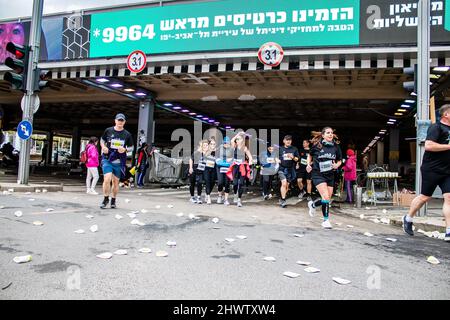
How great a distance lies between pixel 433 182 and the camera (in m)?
5.36

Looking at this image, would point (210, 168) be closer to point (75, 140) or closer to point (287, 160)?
point (287, 160)

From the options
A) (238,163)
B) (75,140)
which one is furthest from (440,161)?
(75,140)

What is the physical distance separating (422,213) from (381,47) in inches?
204

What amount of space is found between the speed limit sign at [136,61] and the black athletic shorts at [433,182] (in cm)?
985

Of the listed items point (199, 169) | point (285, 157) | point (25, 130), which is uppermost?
point (25, 130)

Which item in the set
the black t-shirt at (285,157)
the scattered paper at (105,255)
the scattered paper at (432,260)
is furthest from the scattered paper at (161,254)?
the black t-shirt at (285,157)

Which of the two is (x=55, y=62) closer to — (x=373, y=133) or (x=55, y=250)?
(x=55, y=250)

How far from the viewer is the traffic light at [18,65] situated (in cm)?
998

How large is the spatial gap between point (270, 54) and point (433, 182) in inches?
279

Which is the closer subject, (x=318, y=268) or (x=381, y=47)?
(x=318, y=268)

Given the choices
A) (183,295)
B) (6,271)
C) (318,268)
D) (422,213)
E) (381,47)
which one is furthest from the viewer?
(381,47)

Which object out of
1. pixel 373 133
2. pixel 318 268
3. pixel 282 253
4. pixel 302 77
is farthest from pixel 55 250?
pixel 373 133

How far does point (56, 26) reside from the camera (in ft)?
46.2

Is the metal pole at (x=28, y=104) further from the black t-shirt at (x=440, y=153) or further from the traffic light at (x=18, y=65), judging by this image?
the black t-shirt at (x=440, y=153)
